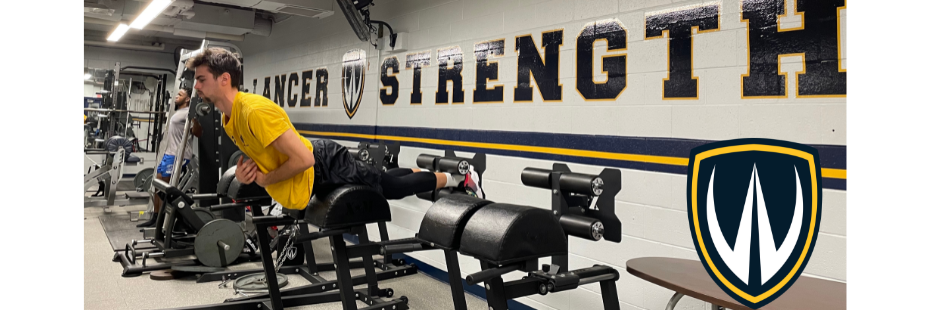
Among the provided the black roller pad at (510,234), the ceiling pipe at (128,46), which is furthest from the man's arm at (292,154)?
the ceiling pipe at (128,46)

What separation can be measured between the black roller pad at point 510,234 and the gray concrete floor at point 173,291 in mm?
2196

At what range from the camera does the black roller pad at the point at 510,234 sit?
180 cm

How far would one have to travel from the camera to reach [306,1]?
20.4 feet

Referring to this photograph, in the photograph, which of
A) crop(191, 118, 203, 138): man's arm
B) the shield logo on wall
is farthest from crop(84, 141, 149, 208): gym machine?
the shield logo on wall

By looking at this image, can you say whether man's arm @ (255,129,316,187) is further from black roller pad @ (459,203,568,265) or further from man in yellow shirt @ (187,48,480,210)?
black roller pad @ (459,203,568,265)

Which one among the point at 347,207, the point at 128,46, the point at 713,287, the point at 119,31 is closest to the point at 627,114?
the point at 713,287

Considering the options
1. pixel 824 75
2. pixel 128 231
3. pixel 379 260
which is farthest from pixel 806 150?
pixel 128 231

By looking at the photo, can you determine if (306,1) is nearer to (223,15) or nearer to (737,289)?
(223,15)

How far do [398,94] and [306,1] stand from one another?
1.76 m

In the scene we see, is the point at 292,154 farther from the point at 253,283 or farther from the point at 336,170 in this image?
the point at 253,283

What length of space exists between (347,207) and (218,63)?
108 cm

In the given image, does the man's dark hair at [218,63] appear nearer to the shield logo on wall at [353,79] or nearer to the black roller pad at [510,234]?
the black roller pad at [510,234]

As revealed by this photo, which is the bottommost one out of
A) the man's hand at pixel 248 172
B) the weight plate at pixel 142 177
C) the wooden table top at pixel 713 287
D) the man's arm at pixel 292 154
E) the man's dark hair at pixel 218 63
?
the wooden table top at pixel 713 287

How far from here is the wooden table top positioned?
5.89 ft
